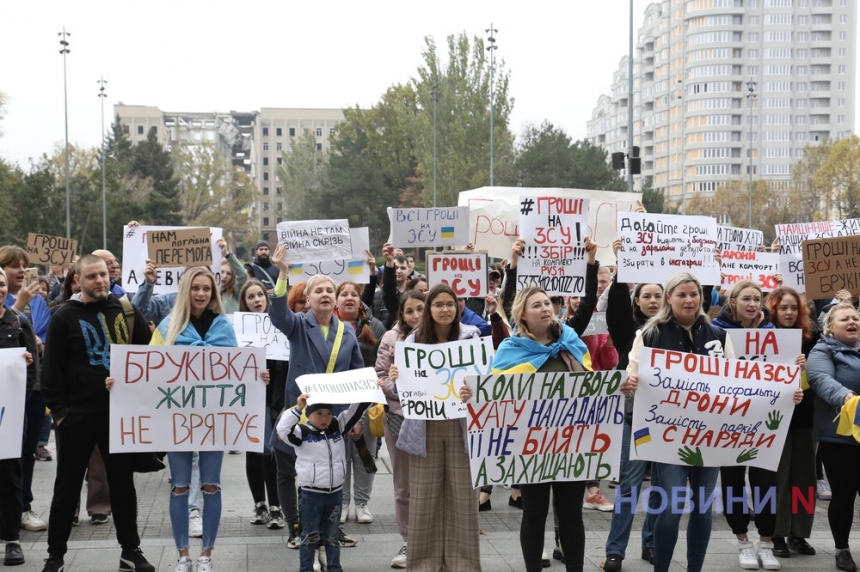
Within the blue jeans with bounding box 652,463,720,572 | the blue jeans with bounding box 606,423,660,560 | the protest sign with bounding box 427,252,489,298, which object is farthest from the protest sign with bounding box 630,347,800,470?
the protest sign with bounding box 427,252,489,298

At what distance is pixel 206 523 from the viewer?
20.7ft

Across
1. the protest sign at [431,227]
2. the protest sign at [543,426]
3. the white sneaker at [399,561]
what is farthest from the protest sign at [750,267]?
the white sneaker at [399,561]

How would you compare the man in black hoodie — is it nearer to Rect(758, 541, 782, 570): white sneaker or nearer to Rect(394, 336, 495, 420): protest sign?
Rect(394, 336, 495, 420): protest sign

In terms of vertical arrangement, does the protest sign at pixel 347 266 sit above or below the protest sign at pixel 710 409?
above

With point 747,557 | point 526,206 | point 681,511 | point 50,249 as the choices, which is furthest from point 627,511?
point 50,249

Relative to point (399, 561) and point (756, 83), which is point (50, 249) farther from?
point (756, 83)

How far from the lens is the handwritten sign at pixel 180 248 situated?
10.4 metres

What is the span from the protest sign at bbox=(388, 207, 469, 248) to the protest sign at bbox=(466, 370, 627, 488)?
18.9 feet

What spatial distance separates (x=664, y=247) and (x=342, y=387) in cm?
456

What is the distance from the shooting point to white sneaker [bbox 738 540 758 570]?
6727 millimetres

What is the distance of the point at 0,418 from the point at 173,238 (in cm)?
412

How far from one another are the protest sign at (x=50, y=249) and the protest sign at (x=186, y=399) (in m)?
7.10

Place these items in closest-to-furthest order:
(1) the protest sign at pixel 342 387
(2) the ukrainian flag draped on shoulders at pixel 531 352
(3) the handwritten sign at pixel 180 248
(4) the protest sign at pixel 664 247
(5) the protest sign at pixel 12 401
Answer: (2) the ukrainian flag draped on shoulders at pixel 531 352, (1) the protest sign at pixel 342 387, (5) the protest sign at pixel 12 401, (4) the protest sign at pixel 664 247, (3) the handwritten sign at pixel 180 248

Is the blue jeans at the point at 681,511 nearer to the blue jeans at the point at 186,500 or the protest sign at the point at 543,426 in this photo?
the protest sign at the point at 543,426
